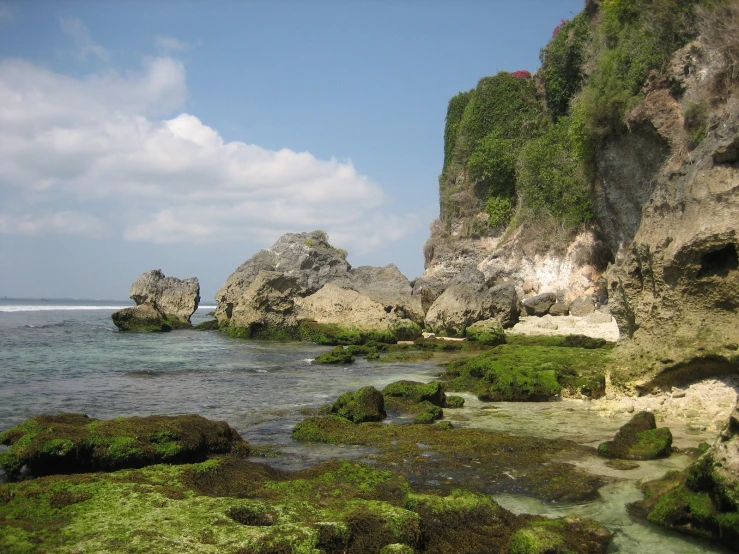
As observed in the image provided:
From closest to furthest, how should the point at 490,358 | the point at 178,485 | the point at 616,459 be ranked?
the point at 178,485 → the point at 616,459 → the point at 490,358

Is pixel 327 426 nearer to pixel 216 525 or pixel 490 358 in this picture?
pixel 216 525

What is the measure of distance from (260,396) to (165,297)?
102ft

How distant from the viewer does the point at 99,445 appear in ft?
24.7

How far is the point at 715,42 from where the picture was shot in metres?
18.8

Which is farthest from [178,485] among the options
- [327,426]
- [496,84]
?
[496,84]

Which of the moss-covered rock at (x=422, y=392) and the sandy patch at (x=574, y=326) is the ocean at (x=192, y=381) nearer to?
the moss-covered rock at (x=422, y=392)

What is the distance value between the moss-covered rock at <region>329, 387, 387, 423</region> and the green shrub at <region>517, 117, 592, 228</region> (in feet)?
74.3

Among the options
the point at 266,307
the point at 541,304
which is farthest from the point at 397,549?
the point at 266,307

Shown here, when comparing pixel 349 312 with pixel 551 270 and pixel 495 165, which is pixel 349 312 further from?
pixel 495 165

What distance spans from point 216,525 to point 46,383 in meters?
14.2

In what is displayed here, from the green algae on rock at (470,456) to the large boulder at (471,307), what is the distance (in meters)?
18.8

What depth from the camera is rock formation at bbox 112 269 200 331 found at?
40.0 metres

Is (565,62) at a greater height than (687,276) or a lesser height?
greater

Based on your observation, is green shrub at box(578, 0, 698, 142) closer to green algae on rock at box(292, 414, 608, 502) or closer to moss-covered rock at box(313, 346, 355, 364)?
moss-covered rock at box(313, 346, 355, 364)
